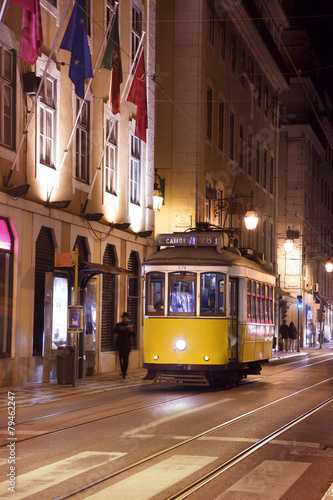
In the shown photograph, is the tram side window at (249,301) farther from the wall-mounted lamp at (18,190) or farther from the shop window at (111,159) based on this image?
the shop window at (111,159)

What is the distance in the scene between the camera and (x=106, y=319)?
88.2 ft

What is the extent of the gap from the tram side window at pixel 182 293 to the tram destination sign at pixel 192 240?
102 centimetres

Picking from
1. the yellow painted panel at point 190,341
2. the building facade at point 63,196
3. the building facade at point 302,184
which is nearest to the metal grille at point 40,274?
the building facade at point 63,196

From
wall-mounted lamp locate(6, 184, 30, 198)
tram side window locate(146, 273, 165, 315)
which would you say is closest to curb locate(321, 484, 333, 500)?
tram side window locate(146, 273, 165, 315)

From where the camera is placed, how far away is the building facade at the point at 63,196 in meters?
20.2

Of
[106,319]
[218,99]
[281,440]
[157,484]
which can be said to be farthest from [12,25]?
[218,99]

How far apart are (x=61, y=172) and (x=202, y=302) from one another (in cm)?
558

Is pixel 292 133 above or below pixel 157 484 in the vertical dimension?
above

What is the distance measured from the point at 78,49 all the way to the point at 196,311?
7.22 metres

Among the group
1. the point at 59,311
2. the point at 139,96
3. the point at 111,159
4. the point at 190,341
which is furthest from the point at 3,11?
the point at 111,159

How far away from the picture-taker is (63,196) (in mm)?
23047

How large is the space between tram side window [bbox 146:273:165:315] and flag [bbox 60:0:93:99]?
17.2ft

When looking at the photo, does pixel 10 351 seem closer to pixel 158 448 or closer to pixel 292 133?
pixel 158 448

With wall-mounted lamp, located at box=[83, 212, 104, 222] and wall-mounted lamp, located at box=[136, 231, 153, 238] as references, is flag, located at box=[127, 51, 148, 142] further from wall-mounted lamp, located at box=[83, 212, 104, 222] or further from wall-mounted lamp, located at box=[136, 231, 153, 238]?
wall-mounted lamp, located at box=[136, 231, 153, 238]
